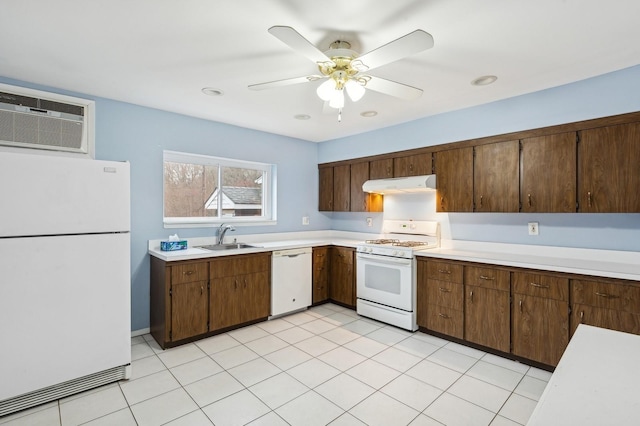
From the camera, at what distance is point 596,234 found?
2.71m

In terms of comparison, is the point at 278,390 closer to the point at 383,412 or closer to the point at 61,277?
the point at 383,412

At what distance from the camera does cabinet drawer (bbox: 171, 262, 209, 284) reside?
9.89ft

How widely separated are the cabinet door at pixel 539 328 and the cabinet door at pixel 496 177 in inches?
33.9

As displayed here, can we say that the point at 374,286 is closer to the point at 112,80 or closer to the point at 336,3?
the point at 336,3

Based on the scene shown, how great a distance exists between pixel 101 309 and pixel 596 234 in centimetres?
405

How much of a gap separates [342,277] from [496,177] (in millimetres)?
2223

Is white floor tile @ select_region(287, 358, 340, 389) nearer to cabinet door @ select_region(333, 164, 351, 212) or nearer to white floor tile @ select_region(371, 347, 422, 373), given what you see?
white floor tile @ select_region(371, 347, 422, 373)

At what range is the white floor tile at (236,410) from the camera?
203 cm

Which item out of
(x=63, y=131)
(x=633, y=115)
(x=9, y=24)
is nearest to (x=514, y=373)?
(x=633, y=115)

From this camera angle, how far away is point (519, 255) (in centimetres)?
308

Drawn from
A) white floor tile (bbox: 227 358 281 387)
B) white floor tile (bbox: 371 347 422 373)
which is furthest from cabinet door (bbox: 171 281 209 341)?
white floor tile (bbox: 371 347 422 373)

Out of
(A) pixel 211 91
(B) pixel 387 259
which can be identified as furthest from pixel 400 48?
(B) pixel 387 259

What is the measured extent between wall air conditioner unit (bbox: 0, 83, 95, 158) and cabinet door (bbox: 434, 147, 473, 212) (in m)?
3.34

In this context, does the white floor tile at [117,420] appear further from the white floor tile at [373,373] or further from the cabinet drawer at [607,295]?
the cabinet drawer at [607,295]
